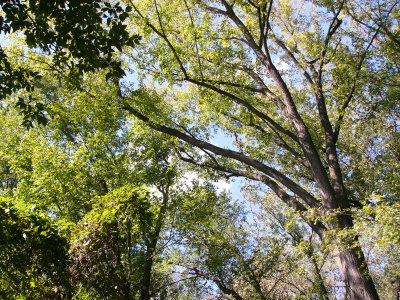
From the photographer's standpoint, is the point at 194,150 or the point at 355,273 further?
the point at 194,150

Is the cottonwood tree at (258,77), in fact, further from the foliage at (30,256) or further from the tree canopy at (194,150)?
the foliage at (30,256)

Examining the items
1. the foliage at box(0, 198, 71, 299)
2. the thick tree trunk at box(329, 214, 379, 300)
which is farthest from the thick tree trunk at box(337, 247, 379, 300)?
the foliage at box(0, 198, 71, 299)

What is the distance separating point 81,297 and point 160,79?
6039 millimetres

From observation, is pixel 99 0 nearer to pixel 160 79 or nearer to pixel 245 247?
pixel 160 79

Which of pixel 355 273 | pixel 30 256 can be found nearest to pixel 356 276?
pixel 355 273

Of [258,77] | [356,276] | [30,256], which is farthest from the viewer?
[258,77]

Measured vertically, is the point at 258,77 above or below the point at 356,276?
above

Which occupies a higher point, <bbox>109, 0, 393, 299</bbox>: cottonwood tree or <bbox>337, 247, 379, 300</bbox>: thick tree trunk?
<bbox>109, 0, 393, 299</bbox>: cottonwood tree

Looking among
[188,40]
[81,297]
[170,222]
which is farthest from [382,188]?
[81,297]

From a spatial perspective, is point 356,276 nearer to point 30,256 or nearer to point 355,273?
point 355,273

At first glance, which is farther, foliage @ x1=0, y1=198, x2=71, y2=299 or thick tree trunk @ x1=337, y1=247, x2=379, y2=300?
thick tree trunk @ x1=337, y1=247, x2=379, y2=300

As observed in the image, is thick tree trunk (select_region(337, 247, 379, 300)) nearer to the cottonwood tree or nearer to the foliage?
the cottonwood tree

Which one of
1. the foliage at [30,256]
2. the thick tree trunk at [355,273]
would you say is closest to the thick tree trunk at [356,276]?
the thick tree trunk at [355,273]

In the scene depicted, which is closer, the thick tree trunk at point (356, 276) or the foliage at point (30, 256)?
the foliage at point (30, 256)
